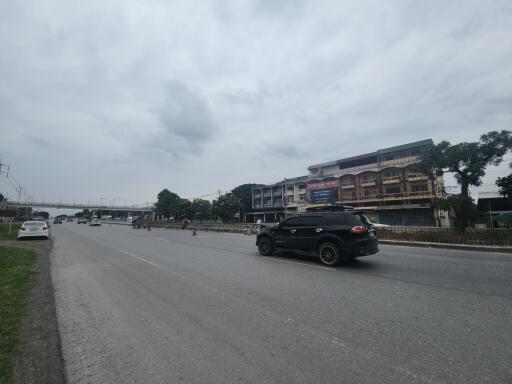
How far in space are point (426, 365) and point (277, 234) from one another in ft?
22.6

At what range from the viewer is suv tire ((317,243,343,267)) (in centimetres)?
744

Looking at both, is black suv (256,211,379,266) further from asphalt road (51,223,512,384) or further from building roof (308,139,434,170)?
building roof (308,139,434,170)

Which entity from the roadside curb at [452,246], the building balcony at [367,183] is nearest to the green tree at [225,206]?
the building balcony at [367,183]

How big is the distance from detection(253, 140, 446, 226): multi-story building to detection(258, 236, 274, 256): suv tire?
26302 mm

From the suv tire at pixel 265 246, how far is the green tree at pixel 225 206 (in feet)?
146

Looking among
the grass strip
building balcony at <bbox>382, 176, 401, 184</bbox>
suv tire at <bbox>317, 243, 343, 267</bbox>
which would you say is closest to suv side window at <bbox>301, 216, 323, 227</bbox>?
suv tire at <bbox>317, 243, 343, 267</bbox>

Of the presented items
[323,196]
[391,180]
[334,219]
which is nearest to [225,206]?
[323,196]

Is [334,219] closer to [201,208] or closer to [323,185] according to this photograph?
[323,185]

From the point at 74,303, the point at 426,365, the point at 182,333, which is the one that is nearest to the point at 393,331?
the point at 426,365

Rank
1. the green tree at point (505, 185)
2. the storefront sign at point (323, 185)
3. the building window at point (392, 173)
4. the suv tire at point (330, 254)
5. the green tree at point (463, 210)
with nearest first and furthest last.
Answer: the suv tire at point (330, 254), the green tree at point (463, 210), the green tree at point (505, 185), the building window at point (392, 173), the storefront sign at point (323, 185)

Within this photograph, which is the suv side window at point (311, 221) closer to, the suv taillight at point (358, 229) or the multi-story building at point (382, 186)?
the suv taillight at point (358, 229)

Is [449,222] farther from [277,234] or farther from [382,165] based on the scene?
[277,234]

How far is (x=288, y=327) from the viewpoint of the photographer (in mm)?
3480

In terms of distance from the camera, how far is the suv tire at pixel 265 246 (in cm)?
955
